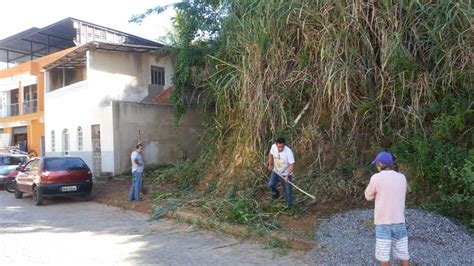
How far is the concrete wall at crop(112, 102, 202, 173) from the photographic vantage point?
18.9 metres

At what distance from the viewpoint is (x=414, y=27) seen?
29.3ft

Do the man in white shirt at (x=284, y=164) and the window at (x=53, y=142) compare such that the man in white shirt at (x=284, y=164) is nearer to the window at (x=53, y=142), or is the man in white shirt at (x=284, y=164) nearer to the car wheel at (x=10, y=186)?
the car wheel at (x=10, y=186)

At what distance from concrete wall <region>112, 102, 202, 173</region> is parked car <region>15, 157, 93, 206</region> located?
4979mm

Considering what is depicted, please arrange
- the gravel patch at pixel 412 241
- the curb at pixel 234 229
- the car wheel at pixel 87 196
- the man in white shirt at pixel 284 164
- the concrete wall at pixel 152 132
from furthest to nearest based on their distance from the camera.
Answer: the concrete wall at pixel 152 132
the car wheel at pixel 87 196
the man in white shirt at pixel 284 164
the curb at pixel 234 229
the gravel patch at pixel 412 241

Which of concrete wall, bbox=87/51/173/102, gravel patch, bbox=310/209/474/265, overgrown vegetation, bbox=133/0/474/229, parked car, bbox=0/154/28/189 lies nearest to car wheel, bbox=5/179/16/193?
parked car, bbox=0/154/28/189

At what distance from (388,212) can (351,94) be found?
4.77m

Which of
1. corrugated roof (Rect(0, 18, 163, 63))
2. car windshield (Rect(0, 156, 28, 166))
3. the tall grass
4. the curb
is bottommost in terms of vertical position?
the curb

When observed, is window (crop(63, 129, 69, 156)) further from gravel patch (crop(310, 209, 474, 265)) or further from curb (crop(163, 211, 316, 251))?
gravel patch (crop(310, 209, 474, 265))

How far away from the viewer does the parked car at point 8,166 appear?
17.7m

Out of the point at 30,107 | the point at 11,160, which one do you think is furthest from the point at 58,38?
the point at 11,160

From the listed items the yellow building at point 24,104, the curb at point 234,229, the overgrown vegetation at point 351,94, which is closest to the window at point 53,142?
the yellow building at point 24,104

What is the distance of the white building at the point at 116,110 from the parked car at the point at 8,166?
9.91 feet

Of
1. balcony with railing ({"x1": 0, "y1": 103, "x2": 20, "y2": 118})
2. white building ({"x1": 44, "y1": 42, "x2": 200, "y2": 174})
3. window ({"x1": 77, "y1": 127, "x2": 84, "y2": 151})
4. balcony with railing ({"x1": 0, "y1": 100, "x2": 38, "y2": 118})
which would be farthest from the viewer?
balcony with railing ({"x1": 0, "y1": 103, "x2": 20, "y2": 118})

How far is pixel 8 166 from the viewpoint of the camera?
18.0 m
